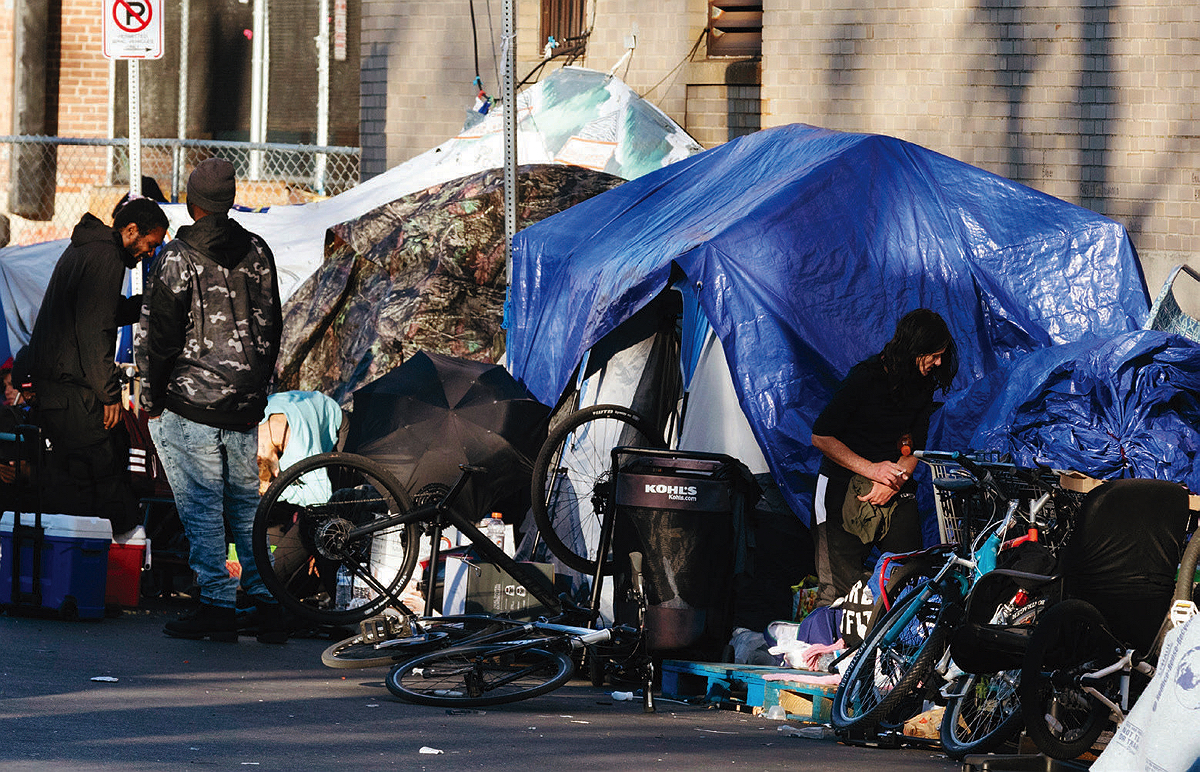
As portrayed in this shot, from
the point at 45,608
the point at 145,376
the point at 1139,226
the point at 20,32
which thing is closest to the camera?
the point at 145,376

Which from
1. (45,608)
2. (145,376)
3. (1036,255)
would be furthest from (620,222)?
(45,608)

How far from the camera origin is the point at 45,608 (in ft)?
28.9

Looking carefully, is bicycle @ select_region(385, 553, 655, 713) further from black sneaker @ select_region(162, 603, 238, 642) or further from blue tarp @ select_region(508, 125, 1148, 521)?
black sneaker @ select_region(162, 603, 238, 642)

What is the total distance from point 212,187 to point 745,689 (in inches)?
142

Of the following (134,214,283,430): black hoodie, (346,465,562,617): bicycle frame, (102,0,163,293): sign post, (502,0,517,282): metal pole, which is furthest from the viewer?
(102,0,163,293): sign post

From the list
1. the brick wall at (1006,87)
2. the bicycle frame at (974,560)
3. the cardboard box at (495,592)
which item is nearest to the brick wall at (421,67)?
the brick wall at (1006,87)

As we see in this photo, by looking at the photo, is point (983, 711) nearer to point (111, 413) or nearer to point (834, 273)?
point (834, 273)

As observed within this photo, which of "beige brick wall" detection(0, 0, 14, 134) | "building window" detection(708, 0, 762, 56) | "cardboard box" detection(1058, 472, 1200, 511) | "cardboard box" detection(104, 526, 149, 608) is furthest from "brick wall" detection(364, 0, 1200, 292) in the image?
"beige brick wall" detection(0, 0, 14, 134)

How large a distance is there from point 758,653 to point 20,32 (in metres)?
13.8

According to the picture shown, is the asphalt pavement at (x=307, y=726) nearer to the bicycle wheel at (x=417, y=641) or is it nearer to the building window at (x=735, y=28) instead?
the bicycle wheel at (x=417, y=641)

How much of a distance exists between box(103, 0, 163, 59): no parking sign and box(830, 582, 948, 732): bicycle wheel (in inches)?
252

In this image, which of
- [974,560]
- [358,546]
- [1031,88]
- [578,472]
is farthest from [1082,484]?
[1031,88]

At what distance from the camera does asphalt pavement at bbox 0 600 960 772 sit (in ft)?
19.1

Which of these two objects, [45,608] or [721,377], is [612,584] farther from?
[45,608]
